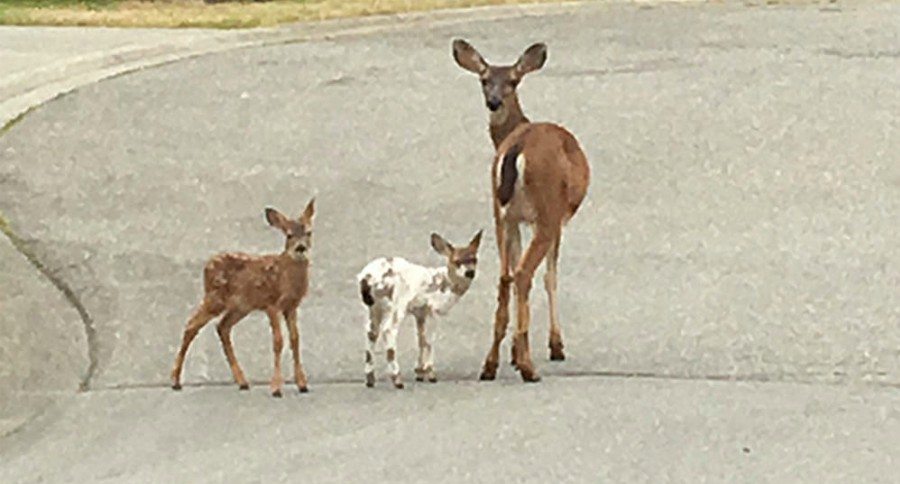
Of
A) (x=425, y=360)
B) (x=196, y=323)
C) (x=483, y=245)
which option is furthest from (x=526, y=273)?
(x=483, y=245)

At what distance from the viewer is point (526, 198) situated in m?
8.34

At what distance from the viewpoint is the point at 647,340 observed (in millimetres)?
9305

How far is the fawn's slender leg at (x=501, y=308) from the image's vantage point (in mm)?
8312

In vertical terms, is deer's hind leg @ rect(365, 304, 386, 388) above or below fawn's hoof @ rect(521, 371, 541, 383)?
above

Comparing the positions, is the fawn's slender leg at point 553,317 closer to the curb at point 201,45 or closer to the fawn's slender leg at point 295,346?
the fawn's slender leg at point 295,346

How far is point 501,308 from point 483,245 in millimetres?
3065

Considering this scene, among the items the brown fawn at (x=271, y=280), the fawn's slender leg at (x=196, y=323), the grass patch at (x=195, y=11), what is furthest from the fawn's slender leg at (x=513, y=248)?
the grass patch at (x=195, y=11)

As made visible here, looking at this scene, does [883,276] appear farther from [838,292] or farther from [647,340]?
[647,340]

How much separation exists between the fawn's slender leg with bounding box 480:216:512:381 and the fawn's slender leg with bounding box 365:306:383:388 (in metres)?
0.46

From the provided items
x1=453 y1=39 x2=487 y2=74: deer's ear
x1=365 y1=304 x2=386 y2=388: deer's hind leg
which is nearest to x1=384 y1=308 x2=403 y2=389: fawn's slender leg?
x1=365 y1=304 x2=386 y2=388: deer's hind leg

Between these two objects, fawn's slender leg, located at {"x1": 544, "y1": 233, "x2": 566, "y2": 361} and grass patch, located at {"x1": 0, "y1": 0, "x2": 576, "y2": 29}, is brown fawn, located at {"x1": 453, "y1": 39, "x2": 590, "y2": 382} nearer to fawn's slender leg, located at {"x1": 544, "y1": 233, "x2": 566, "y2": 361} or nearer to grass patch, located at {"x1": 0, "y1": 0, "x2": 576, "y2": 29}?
fawn's slender leg, located at {"x1": 544, "y1": 233, "x2": 566, "y2": 361}

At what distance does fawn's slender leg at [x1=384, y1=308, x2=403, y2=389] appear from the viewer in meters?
8.12

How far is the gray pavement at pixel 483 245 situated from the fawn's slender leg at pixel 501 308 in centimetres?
9

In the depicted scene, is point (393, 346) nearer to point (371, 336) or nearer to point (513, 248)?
point (371, 336)
